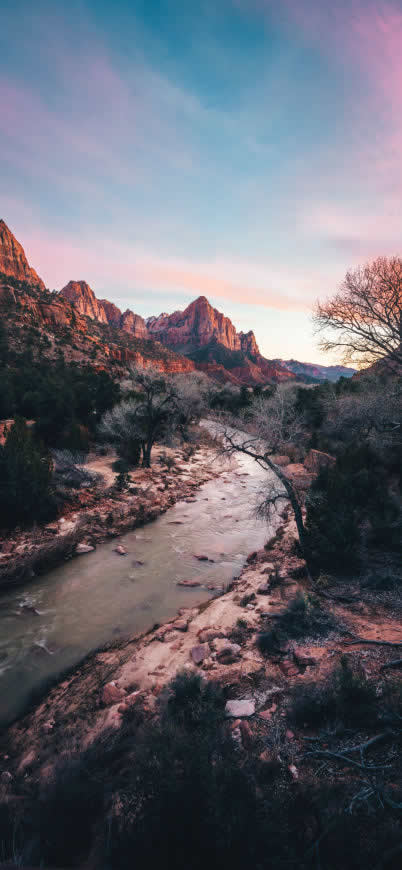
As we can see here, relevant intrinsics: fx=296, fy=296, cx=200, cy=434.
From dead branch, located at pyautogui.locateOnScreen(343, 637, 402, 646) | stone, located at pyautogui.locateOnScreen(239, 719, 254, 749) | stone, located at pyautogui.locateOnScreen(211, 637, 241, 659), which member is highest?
dead branch, located at pyautogui.locateOnScreen(343, 637, 402, 646)

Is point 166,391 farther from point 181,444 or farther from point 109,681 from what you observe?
point 109,681

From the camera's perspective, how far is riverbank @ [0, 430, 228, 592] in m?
8.87

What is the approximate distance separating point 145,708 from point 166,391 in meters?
16.7

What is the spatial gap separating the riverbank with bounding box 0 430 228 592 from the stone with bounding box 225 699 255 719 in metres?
5.74

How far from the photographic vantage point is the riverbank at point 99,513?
8.87 m

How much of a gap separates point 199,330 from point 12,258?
89802 millimetres

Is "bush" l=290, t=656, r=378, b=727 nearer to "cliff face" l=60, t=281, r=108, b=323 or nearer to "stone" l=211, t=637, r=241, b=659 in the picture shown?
"stone" l=211, t=637, r=241, b=659

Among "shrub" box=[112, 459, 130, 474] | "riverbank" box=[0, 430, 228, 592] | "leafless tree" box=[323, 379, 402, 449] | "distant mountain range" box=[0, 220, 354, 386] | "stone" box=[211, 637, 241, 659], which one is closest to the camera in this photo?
"stone" box=[211, 637, 241, 659]

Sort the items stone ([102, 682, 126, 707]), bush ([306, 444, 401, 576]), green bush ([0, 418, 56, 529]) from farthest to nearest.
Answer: green bush ([0, 418, 56, 529])
bush ([306, 444, 401, 576])
stone ([102, 682, 126, 707])

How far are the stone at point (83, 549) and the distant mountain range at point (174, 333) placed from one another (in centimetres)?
5247

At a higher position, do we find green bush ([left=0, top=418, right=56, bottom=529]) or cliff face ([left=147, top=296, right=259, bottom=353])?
cliff face ([left=147, top=296, right=259, bottom=353])

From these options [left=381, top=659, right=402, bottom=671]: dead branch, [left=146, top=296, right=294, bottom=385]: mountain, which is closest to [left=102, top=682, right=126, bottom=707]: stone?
[left=381, top=659, right=402, bottom=671]: dead branch

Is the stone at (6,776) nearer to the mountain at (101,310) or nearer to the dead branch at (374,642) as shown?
the dead branch at (374,642)

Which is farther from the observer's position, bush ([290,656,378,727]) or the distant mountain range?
the distant mountain range
